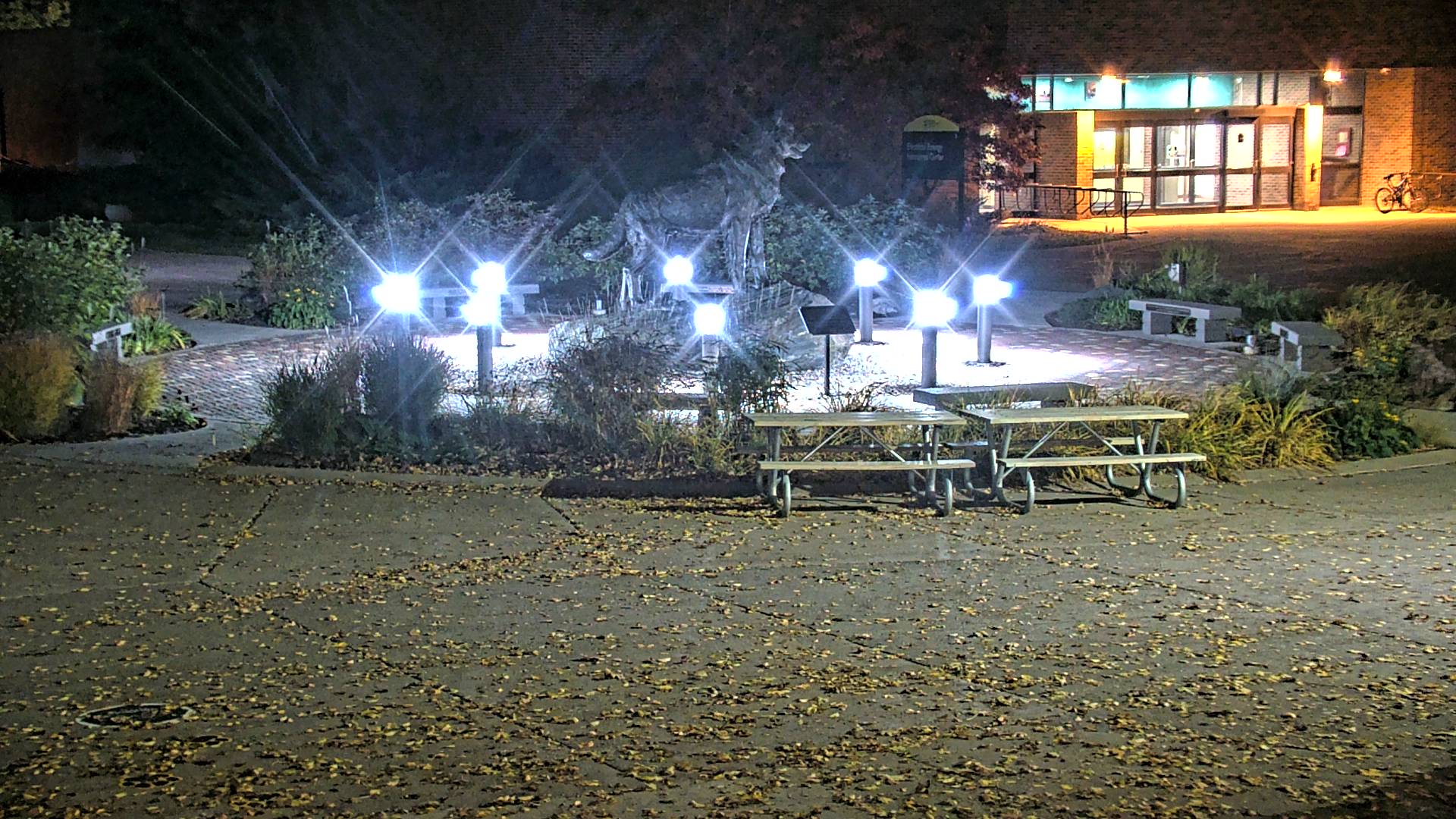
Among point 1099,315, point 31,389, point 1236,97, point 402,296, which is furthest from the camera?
point 1236,97

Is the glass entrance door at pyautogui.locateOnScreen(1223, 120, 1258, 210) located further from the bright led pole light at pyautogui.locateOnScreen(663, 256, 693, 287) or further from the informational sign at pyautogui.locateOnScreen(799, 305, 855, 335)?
Answer: the informational sign at pyautogui.locateOnScreen(799, 305, 855, 335)

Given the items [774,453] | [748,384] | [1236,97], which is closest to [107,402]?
[748,384]

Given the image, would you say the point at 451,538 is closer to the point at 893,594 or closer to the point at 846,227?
the point at 893,594

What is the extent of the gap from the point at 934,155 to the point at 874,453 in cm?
1492

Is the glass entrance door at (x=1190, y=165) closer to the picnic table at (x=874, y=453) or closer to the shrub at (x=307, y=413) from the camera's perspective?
the picnic table at (x=874, y=453)

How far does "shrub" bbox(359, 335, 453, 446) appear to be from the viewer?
34.3 ft

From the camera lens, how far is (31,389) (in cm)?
1081

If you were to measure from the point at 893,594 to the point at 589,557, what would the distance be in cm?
162

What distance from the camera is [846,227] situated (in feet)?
76.6

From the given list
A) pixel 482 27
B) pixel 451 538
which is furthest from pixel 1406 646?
pixel 482 27

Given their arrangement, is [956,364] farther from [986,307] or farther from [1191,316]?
[1191,316]

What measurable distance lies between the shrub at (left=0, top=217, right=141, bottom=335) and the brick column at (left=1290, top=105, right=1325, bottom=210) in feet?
95.6

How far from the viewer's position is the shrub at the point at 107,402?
1098cm

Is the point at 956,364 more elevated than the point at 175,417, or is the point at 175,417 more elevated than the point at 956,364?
the point at 956,364
